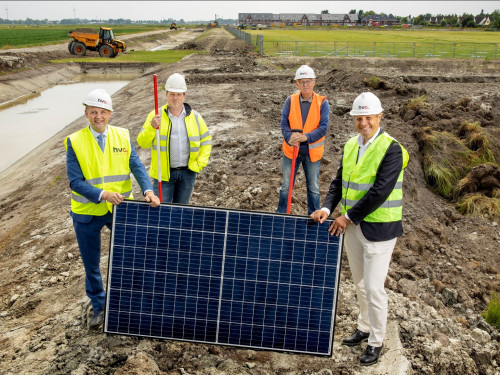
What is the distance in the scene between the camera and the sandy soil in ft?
17.3

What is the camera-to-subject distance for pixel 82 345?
17.8ft

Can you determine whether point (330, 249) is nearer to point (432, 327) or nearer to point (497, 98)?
point (432, 327)

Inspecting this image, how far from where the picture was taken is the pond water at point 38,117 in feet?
68.6

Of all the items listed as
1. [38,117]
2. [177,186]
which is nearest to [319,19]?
[38,117]

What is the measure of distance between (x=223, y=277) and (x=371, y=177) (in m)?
1.87

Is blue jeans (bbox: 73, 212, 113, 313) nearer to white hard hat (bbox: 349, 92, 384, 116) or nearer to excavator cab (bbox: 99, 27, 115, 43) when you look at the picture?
white hard hat (bbox: 349, 92, 384, 116)

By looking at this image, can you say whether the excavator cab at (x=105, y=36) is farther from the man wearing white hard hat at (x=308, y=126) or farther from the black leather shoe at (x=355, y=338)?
the black leather shoe at (x=355, y=338)

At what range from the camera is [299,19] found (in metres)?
179

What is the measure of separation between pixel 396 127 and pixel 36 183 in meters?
11.1

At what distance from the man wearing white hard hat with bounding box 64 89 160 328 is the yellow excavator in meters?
46.1

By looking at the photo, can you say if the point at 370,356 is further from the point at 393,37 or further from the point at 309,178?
the point at 393,37

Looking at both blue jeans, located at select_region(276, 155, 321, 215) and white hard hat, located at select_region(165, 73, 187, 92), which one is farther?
blue jeans, located at select_region(276, 155, 321, 215)

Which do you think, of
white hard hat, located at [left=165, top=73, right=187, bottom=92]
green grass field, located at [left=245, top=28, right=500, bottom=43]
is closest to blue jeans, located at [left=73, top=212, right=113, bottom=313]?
white hard hat, located at [left=165, top=73, right=187, bottom=92]

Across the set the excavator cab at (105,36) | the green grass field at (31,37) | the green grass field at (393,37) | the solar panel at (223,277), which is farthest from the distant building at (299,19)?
the solar panel at (223,277)
